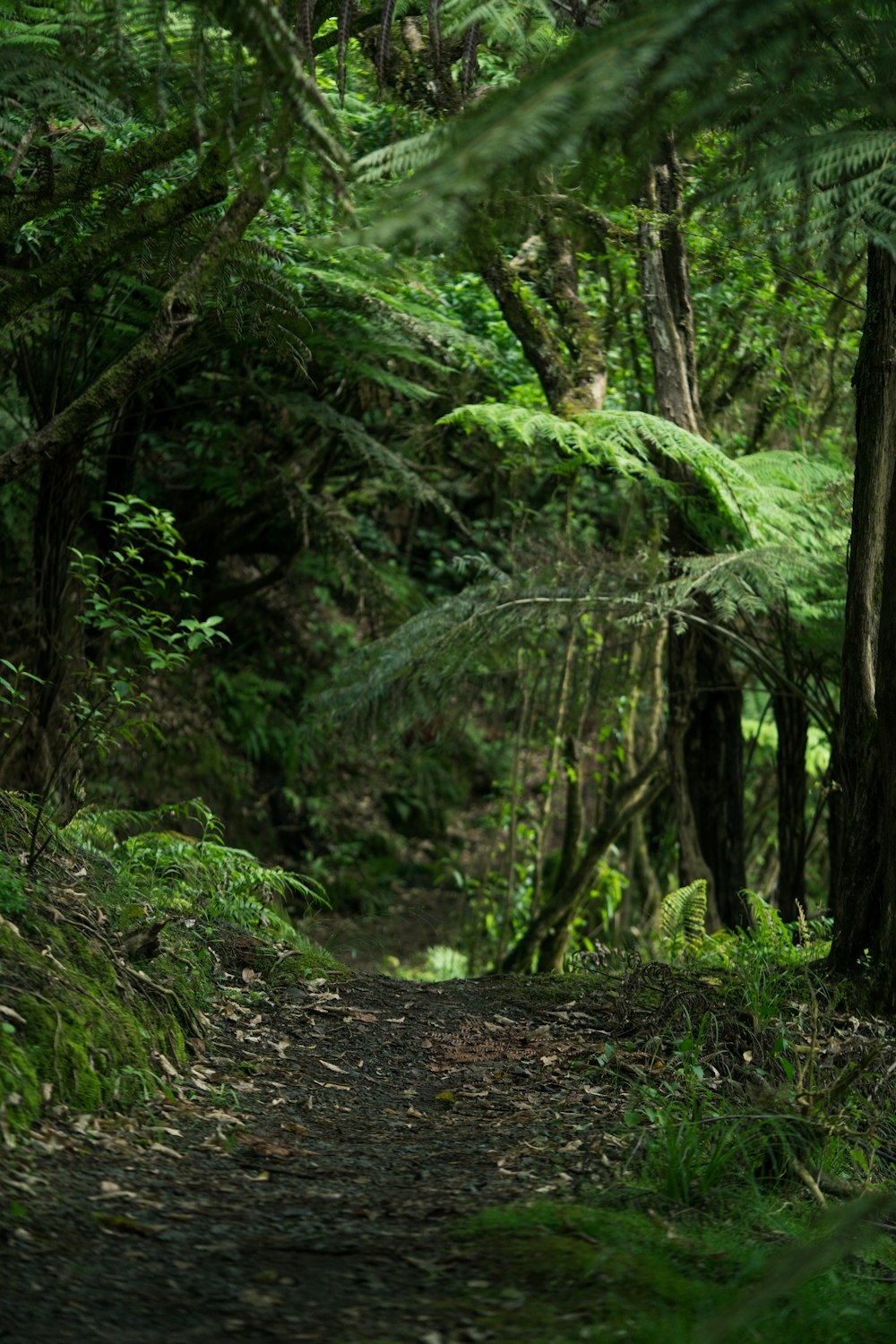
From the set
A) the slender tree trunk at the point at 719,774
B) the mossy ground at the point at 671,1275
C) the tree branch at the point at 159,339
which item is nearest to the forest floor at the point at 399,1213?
the mossy ground at the point at 671,1275

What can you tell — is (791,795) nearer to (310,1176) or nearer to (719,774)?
(719,774)

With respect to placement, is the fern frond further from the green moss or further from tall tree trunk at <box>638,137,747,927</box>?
the green moss

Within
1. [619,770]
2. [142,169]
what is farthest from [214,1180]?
[619,770]

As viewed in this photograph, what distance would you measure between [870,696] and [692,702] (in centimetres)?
197

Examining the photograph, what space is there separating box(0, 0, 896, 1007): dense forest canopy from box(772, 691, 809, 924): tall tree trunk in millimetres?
24

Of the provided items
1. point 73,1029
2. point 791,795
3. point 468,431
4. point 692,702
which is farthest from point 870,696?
point 468,431

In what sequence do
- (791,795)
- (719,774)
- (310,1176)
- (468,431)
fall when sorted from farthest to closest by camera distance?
(468,431), (791,795), (719,774), (310,1176)

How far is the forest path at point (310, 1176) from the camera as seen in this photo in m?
1.98

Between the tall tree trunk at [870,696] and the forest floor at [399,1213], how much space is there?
41 cm

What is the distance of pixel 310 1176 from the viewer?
2742 mm

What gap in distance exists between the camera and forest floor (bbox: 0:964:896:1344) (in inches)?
77.5

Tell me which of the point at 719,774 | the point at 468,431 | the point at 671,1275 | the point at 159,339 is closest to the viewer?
the point at 671,1275

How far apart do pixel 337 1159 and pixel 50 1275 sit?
997 millimetres

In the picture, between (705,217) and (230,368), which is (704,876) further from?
(230,368)
